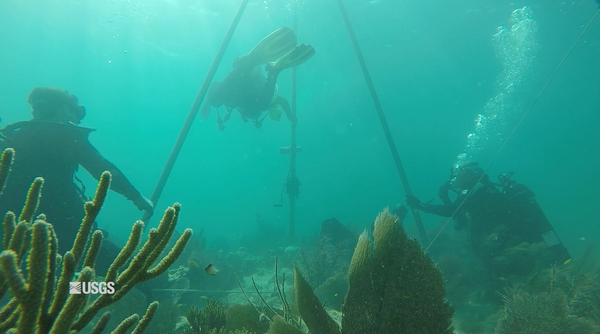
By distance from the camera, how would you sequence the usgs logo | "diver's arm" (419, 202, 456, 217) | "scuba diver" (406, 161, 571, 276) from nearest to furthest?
1. the usgs logo
2. "scuba diver" (406, 161, 571, 276)
3. "diver's arm" (419, 202, 456, 217)

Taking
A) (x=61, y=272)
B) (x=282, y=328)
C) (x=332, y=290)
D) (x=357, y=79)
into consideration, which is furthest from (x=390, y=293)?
(x=357, y=79)

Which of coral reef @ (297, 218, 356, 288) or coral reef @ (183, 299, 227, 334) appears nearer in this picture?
coral reef @ (183, 299, 227, 334)

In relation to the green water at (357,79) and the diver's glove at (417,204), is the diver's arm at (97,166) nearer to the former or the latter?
the diver's glove at (417,204)

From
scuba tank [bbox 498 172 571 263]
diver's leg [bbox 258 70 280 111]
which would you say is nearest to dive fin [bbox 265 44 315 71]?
diver's leg [bbox 258 70 280 111]

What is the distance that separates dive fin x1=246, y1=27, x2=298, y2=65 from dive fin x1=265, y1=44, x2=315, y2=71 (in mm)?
244

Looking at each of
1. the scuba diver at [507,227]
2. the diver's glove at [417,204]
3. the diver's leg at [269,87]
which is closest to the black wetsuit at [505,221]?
the scuba diver at [507,227]

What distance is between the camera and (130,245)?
4.15 feet

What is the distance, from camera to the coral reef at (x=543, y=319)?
152 inches

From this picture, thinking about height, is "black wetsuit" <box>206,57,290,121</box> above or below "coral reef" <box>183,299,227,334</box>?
above

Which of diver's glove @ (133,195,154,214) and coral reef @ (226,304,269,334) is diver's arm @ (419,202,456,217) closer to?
coral reef @ (226,304,269,334)

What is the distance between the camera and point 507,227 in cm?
751

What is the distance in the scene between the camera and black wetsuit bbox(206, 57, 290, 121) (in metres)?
9.19

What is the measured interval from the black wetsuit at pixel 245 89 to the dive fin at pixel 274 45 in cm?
45

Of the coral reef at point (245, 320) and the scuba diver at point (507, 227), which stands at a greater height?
the scuba diver at point (507, 227)
